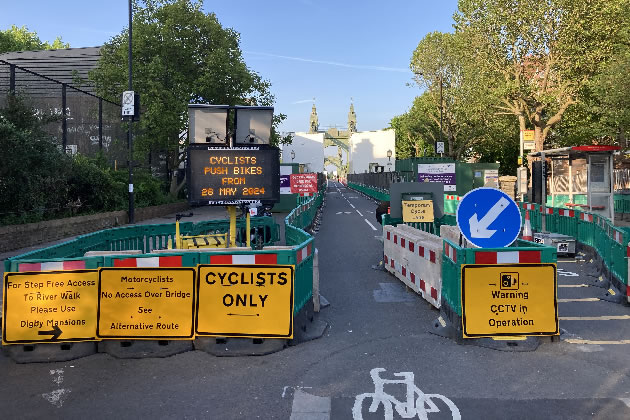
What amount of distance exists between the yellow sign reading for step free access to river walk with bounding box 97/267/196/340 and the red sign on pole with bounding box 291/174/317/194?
960 inches

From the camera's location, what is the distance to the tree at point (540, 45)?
32031 millimetres

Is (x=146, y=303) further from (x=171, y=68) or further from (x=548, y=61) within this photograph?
(x=548, y=61)

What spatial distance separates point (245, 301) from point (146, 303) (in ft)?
3.89

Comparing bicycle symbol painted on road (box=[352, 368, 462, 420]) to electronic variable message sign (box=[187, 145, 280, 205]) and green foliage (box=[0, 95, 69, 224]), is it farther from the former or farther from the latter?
green foliage (box=[0, 95, 69, 224])

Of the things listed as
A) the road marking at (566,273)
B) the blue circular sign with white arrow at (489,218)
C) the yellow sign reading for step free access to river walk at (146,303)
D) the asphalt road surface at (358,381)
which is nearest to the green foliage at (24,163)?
the yellow sign reading for step free access to river walk at (146,303)

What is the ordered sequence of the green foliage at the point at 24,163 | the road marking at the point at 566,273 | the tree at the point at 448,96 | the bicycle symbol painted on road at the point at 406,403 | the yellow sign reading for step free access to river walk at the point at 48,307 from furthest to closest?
the tree at the point at 448,96 < the green foliage at the point at 24,163 < the road marking at the point at 566,273 < the yellow sign reading for step free access to river walk at the point at 48,307 < the bicycle symbol painted on road at the point at 406,403

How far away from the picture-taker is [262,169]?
28.1 feet

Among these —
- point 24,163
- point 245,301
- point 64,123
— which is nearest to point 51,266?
point 245,301

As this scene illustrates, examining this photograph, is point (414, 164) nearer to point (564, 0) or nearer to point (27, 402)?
point (564, 0)

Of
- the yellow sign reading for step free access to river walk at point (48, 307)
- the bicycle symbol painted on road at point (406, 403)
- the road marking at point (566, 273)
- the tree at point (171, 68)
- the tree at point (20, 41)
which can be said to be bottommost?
the bicycle symbol painted on road at point (406, 403)

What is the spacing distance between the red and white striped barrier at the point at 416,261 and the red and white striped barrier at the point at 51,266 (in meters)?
4.94

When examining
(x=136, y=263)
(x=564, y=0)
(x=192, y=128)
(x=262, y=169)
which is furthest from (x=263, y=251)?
(x=564, y=0)

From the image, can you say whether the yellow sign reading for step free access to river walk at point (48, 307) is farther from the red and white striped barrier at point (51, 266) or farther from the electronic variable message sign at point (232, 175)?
the electronic variable message sign at point (232, 175)

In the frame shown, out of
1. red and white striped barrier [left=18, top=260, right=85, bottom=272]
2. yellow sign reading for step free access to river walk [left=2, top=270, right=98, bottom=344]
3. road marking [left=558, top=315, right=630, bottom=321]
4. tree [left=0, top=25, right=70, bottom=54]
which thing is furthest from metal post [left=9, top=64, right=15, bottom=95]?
tree [left=0, top=25, right=70, bottom=54]
